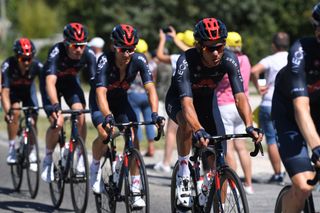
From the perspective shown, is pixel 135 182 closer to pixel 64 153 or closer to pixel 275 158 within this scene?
pixel 64 153

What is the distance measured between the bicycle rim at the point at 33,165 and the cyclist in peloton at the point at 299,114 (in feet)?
17.2

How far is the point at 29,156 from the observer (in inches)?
463

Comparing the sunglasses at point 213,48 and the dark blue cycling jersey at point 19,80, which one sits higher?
the dark blue cycling jersey at point 19,80

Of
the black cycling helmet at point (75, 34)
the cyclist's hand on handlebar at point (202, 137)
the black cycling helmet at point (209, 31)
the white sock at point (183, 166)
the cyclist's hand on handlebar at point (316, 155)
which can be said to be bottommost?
the cyclist's hand on handlebar at point (316, 155)

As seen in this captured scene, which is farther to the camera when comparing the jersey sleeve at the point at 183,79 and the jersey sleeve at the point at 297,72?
the jersey sleeve at the point at 183,79

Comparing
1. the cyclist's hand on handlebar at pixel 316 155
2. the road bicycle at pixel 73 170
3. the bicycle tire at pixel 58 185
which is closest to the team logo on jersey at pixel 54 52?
the road bicycle at pixel 73 170

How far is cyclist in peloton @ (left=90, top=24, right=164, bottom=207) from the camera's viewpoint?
891 cm

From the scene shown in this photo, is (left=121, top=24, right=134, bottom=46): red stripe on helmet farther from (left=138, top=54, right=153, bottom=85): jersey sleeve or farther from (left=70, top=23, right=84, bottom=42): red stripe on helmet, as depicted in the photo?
(left=70, top=23, right=84, bottom=42): red stripe on helmet

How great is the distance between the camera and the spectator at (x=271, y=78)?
11.6 meters

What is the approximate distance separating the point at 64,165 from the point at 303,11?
132 feet

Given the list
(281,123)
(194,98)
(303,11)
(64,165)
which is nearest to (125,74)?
(194,98)

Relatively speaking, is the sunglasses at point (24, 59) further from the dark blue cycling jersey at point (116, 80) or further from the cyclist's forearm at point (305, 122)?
the cyclist's forearm at point (305, 122)

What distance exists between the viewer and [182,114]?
8477 millimetres

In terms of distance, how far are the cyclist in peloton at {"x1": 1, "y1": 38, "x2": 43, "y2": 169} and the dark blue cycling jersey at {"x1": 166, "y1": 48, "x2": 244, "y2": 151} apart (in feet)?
11.7
